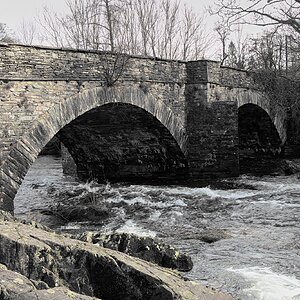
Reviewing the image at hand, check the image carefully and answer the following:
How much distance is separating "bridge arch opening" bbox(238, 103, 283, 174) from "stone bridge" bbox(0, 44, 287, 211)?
0.19 meters

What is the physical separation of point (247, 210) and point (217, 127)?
465 cm

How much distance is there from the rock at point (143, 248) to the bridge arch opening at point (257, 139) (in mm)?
14051

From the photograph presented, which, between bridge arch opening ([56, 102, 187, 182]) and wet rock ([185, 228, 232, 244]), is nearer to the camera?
wet rock ([185, 228, 232, 244])

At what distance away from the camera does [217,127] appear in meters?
15.0

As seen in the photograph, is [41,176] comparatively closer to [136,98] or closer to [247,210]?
[136,98]

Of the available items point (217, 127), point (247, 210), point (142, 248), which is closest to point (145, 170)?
point (217, 127)

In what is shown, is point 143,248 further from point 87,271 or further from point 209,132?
point 209,132

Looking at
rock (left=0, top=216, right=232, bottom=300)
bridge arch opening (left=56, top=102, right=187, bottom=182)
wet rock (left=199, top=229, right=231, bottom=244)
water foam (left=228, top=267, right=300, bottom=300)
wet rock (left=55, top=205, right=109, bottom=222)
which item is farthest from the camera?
bridge arch opening (left=56, top=102, right=187, bottom=182)

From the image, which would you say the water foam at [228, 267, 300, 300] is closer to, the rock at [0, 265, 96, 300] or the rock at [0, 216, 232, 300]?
the rock at [0, 216, 232, 300]

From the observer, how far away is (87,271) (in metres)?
4.88

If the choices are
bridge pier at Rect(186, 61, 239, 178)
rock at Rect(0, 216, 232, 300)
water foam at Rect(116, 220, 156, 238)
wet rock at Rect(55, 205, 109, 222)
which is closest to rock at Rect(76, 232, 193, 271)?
rock at Rect(0, 216, 232, 300)

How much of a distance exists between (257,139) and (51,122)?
13401 mm

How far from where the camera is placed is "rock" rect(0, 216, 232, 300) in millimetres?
4555

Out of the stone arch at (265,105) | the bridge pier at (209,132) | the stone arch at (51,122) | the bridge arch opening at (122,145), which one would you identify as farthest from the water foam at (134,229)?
the stone arch at (265,105)
